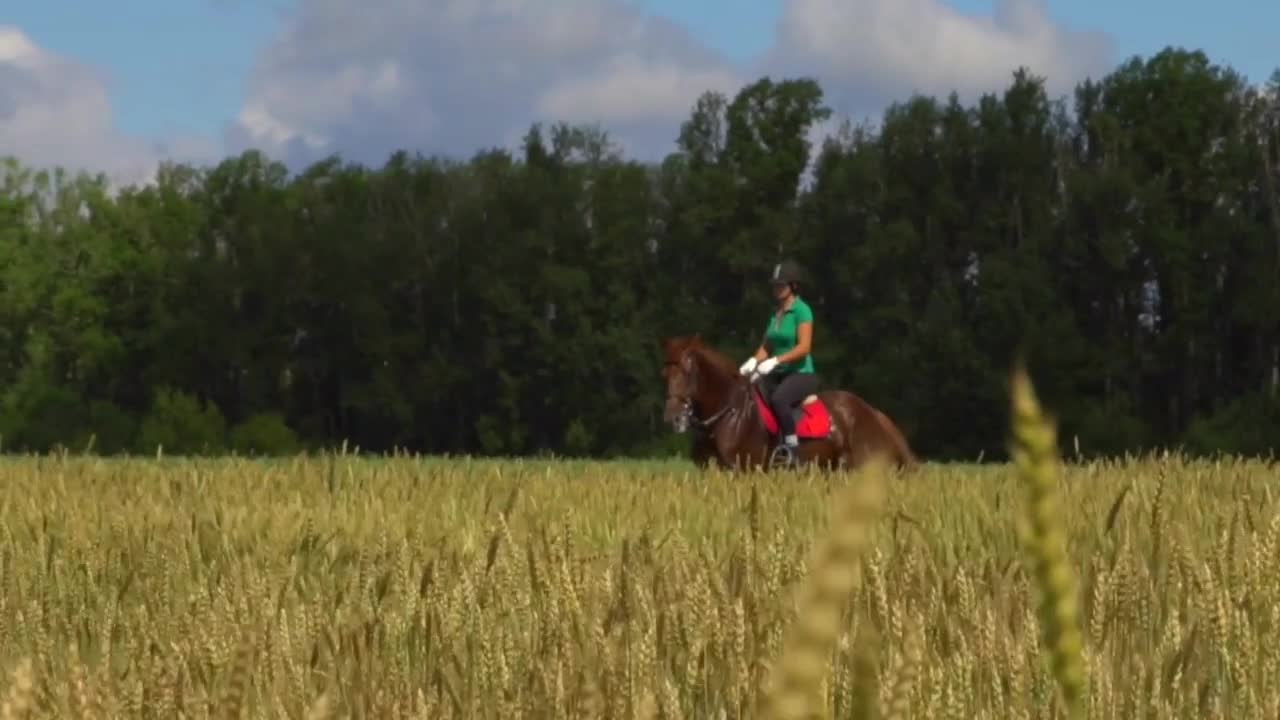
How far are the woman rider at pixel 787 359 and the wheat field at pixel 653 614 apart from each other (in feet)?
24.4

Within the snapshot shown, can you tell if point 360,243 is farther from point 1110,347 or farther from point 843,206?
point 1110,347

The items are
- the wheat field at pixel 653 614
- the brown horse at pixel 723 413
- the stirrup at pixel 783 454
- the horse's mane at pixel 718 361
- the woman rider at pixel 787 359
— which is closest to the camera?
the wheat field at pixel 653 614

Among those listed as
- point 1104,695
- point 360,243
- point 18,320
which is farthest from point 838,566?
point 18,320

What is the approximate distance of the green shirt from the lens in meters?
14.6

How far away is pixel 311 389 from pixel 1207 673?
69.3 meters

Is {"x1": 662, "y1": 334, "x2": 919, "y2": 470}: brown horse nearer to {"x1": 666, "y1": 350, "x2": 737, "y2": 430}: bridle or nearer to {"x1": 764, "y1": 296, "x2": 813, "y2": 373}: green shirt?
{"x1": 666, "y1": 350, "x2": 737, "y2": 430}: bridle

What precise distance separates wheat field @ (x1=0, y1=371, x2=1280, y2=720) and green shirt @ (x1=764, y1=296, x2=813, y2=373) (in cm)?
747

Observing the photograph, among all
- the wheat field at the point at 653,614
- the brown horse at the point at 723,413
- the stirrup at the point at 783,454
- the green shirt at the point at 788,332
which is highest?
the green shirt at the point at 788,332

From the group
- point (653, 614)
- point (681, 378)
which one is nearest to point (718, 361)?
point (681, 378)

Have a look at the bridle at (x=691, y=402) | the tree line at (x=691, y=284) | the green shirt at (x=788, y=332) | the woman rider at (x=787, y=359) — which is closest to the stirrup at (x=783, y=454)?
the woman rider at (x=787, y=359)

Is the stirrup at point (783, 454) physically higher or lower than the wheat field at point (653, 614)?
higher

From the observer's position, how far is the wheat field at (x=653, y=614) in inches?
35.0

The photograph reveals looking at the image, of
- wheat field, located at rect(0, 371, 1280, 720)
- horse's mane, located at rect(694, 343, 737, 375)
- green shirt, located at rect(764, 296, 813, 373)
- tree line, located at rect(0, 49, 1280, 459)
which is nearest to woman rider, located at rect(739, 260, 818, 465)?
green shirt, located at rect(764, 296, 813, 373)

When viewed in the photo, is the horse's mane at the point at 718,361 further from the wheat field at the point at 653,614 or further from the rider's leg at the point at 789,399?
the wheat field at the point at 653,614
